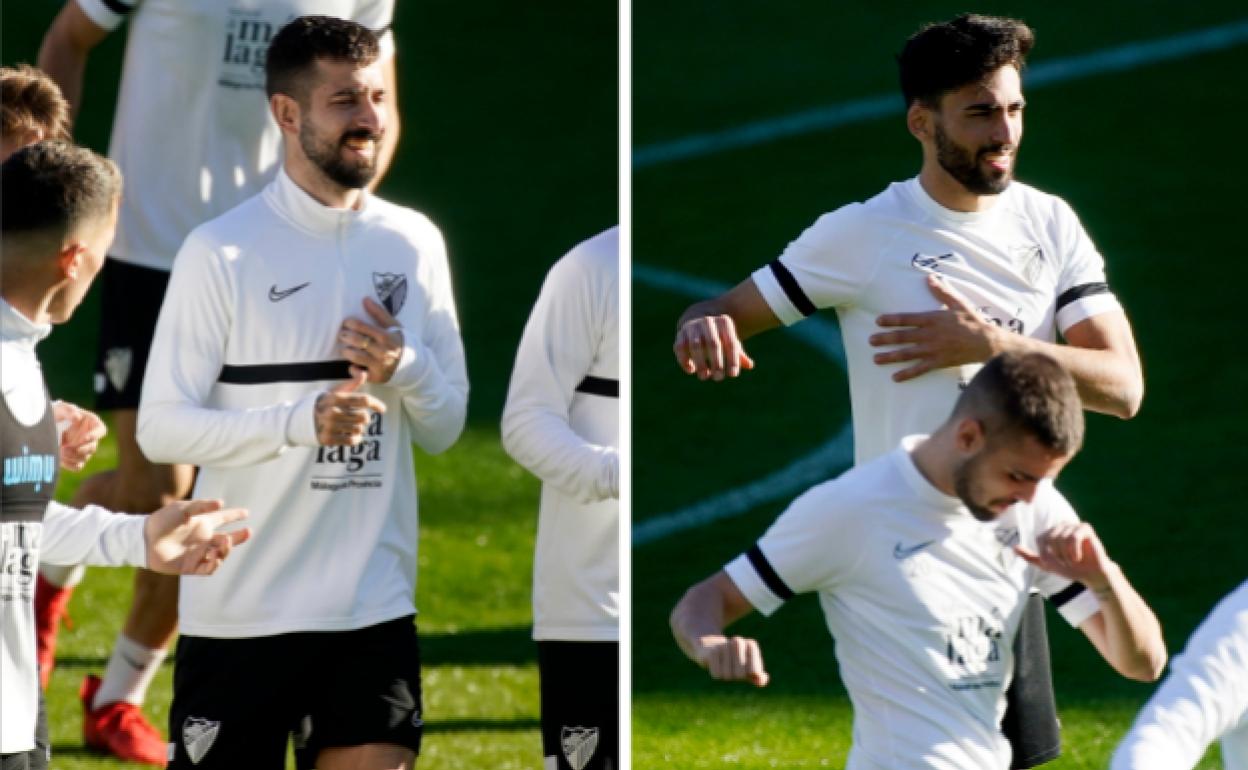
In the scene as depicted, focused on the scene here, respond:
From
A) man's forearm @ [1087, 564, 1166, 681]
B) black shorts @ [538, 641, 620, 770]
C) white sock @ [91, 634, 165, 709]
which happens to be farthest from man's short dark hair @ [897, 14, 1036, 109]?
white sock @ [91, 634, 165, 709]

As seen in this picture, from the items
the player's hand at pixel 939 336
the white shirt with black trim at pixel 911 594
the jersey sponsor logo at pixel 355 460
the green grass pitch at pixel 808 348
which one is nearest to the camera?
the white shirt with black trim at pixel 911 594

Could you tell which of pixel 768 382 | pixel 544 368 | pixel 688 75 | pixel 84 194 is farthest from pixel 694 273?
pixel 84 194

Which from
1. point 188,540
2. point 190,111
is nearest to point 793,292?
point 188,540

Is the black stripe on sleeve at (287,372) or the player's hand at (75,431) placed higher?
the black stripe on sleeve at (287,372)

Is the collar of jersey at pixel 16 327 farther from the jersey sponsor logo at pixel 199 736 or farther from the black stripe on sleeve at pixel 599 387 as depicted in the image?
the black stripe on sleeve at pixel 599 387

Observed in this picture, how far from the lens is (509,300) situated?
9.26 m

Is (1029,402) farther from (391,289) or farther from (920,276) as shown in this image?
(391,289)

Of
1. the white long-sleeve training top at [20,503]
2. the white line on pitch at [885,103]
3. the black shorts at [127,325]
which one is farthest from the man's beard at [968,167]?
the white line on pitch at [885,103]

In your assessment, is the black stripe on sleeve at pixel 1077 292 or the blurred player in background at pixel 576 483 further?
the blurred player in background at pixel 576 483

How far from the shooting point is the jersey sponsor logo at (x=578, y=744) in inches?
169

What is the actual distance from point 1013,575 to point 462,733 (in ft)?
8.05

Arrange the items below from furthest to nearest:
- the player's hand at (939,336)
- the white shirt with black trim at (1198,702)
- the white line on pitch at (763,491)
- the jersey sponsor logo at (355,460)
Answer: the white line on pitch at (763,491) < the jersey sponsor logo at (355,460) < the player's hand at (939,336) < the white shirt with black trim at (1198,702)

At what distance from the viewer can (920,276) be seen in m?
3.72

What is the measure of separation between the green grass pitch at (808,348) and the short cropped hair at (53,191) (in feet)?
6.06
